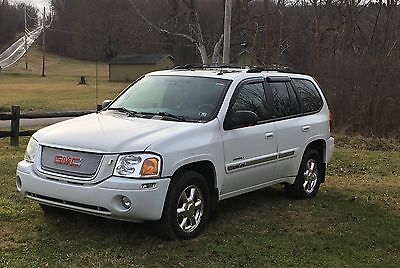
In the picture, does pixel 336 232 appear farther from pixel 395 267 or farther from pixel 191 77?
pixel 191 77

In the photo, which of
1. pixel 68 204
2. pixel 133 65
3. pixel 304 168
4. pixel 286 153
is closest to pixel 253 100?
pixel 286 153

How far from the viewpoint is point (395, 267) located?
5.22 m

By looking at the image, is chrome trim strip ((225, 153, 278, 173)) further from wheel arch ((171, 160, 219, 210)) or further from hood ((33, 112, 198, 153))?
hood ((33, 112, 198, 153))

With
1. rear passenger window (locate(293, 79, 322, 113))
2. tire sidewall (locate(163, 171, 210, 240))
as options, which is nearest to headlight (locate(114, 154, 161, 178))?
tire sidewall (locate(163, 171, 210, 240))

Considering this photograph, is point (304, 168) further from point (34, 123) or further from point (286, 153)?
point (34, 123)

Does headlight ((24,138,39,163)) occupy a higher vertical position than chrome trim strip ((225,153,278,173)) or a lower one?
higher

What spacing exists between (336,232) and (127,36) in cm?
8272

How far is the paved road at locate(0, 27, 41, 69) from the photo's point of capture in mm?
93863

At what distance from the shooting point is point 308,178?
25.3 feet

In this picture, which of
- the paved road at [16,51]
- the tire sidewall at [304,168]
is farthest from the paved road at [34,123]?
the paved road at [16,51]

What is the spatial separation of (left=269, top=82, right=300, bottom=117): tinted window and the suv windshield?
862 millimetres

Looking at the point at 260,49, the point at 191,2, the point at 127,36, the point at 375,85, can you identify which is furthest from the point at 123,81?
the point at 375,85

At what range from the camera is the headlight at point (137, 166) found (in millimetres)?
5039

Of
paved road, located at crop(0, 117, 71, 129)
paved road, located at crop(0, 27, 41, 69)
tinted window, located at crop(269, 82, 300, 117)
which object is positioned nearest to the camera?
tinted window, located at crop(269, 82, 300, 117)
